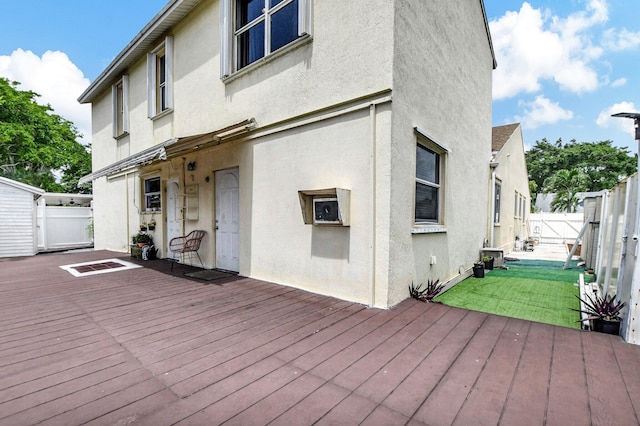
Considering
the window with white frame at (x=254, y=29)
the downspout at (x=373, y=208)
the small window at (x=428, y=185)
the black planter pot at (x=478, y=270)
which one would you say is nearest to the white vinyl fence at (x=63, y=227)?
the window with white frame at (x=254, y=29)

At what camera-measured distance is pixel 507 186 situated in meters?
11.6

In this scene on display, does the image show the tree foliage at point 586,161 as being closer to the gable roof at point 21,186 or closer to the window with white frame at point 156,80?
the window with white frame at point 156,80

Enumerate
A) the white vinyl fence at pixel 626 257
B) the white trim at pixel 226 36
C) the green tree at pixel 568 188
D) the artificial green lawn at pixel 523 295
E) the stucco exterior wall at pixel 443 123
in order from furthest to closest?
the green tree at pixel 568 188, the white trim at pixel 226 36, the artificial green lawn at pixel 523 295, the stucco exterior wall at pixel 443 123, the white vinyl fence at pixel 626 257

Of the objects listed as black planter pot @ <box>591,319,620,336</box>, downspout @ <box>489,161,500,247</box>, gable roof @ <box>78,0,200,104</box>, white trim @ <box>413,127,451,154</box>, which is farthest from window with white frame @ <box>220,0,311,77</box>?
downspout @ <box>489,161,500,247</box>

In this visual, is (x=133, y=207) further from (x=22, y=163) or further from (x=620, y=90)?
(x=620, y=90)

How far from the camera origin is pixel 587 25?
38.1ft

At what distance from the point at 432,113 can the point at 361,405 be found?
4.63 m

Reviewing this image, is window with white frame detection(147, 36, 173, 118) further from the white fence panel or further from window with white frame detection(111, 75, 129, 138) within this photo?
the white fence panel

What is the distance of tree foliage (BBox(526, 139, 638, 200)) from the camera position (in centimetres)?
2981

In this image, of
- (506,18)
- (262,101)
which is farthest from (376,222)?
(506,18)

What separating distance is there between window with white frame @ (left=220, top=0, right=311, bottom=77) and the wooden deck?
455cm

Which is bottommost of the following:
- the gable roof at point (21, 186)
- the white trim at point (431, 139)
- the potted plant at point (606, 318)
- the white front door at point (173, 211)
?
the potted plant at point (606, 318)

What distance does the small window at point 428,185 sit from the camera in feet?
15.9

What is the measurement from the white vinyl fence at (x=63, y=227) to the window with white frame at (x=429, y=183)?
14361mm
